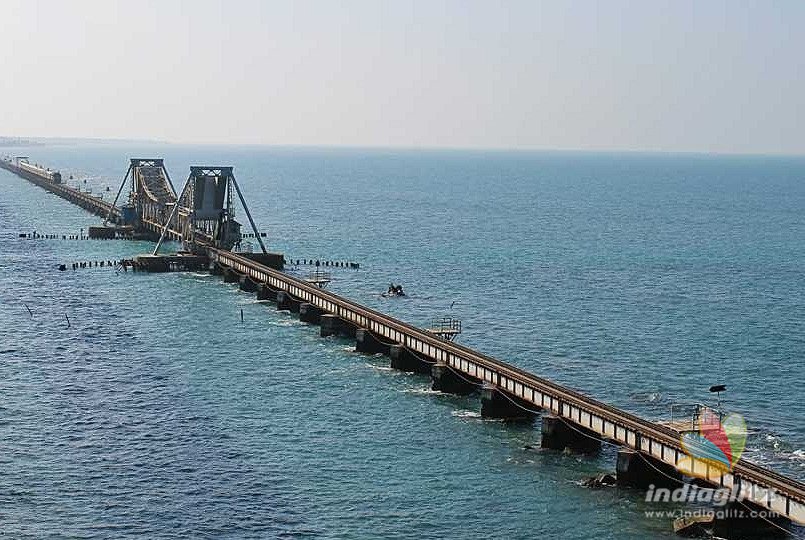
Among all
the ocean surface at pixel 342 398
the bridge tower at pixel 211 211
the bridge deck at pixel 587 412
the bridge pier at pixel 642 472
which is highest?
the bridge tower at pixel 211 211

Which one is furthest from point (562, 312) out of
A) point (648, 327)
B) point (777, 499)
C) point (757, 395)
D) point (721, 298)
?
point (777, 499)

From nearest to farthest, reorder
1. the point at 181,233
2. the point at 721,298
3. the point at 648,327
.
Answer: the point at 648,327, the point at 721,298, the point at 181,233

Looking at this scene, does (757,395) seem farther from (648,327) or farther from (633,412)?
(648,327)

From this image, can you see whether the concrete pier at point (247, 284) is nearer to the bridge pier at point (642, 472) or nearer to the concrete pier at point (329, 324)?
the concrete pier at point (329, 324)

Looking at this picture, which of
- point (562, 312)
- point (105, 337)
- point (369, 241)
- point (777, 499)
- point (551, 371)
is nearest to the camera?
point (777, 499)

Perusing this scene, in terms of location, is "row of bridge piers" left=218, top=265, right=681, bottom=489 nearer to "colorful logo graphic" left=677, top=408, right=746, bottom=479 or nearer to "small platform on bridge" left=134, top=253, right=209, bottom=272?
"colorful logo graphic" left=677, top=408, right=746, bottom=479

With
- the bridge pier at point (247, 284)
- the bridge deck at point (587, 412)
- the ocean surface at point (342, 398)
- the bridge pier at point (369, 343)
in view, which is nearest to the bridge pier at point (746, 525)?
the bridge deck at point (587, 412)

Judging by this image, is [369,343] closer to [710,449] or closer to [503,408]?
[503,408]

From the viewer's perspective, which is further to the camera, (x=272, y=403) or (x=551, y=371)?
(x=551, y=371)
